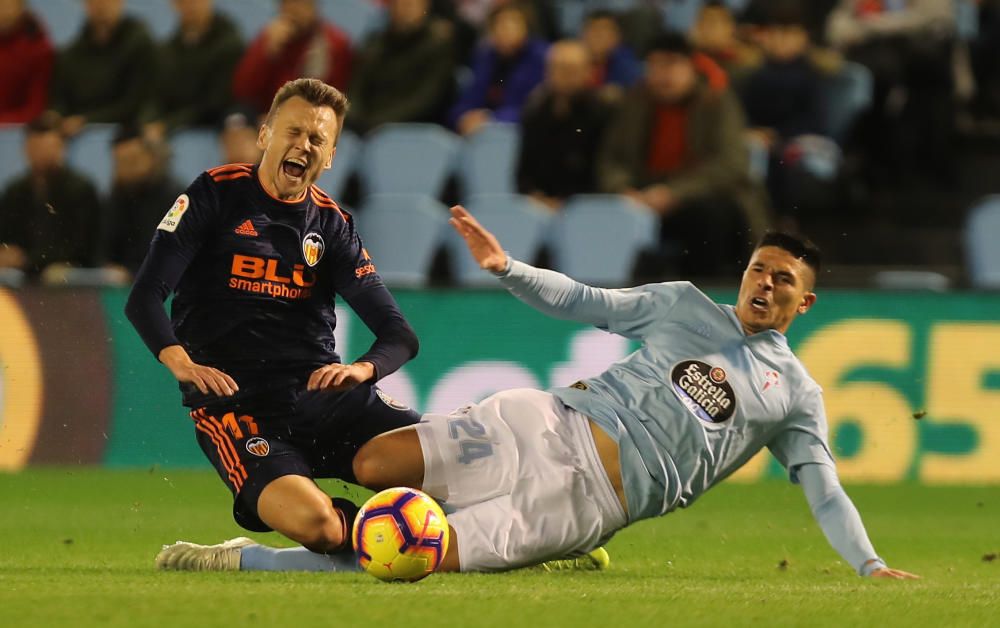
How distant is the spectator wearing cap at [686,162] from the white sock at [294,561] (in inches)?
200

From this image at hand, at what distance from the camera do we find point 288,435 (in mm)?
5938

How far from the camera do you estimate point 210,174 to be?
5.98 m

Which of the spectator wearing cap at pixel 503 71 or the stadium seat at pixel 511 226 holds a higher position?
the spectator wearing cap at pixel 503 71

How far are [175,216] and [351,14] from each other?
7.73 metres

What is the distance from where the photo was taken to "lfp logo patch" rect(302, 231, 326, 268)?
5.96 meters

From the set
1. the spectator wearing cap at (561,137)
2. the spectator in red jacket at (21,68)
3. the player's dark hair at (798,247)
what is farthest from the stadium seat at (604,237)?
the player's dark hair at (798,247)

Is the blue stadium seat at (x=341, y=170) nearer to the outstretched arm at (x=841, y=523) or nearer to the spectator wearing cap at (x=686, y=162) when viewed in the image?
the spectator wearing cap at (x=686, y=162)

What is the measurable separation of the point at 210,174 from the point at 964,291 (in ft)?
17.0

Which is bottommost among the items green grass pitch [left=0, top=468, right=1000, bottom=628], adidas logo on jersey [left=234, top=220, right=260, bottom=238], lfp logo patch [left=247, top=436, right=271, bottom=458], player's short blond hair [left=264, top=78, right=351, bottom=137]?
green grass pitch [left=0, top=468, right=1000, bottom=628]

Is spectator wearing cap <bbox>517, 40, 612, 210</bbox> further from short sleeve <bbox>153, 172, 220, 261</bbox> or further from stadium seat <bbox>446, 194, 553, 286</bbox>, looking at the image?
short sleeve <bbox>153, 172, 220, 261</bbox>

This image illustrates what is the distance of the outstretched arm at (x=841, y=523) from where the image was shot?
216 inches

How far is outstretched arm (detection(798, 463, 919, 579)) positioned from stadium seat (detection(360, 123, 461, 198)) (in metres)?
6.26

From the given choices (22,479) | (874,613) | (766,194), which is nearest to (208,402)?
(874,613)

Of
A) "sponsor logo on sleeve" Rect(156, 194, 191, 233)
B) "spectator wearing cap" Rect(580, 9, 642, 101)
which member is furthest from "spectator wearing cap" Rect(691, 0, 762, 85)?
"sponsor logo on sleeve" Rect(156, 194, 191, 233)
